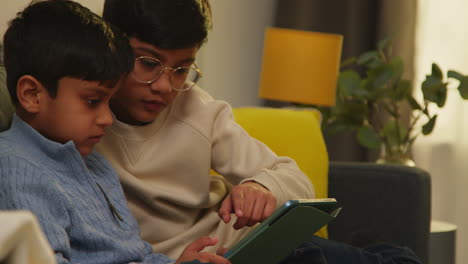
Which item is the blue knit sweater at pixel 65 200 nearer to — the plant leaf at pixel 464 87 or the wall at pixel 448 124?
the plant leaf at pixel 464 87

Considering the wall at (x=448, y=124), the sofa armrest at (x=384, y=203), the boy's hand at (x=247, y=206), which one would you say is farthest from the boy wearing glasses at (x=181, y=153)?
the wall at (x=448, y=124)

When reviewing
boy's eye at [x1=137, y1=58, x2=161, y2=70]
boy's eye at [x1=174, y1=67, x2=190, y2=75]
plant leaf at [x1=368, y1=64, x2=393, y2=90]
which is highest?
boy's eye at [x1=137, y1=58, x2=161, y2=70]

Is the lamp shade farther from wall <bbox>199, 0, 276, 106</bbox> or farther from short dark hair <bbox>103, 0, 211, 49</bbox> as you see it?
short dark hair <bbox>103, 0, 211, 49</bbox>

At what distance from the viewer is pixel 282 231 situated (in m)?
1.10

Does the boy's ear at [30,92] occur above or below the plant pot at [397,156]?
above

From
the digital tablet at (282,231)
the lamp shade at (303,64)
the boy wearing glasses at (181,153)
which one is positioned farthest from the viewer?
the lamp shade at (303,64)

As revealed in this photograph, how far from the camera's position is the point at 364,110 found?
2.81m

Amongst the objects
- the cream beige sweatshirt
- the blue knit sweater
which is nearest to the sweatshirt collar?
the cream beige sweatshirt

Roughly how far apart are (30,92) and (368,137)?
186 cm

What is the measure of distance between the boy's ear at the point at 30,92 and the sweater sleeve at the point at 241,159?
1.73ft

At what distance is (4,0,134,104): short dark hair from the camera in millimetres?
1104

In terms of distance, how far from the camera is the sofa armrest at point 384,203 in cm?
A: 188

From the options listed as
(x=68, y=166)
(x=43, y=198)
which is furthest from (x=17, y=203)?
(x=68, y=166)

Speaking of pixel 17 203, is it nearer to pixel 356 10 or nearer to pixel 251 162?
pixel 251 162
